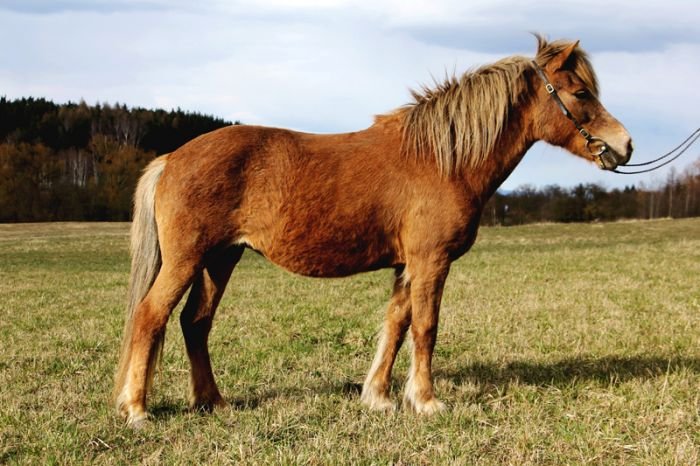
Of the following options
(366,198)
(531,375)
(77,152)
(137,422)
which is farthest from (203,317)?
(77,152)

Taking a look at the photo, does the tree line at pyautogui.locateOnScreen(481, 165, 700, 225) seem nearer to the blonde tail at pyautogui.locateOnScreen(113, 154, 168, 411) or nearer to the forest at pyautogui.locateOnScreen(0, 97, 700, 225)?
the forest at pyautogui.locateOnScreen(0, 97, 700, 225)

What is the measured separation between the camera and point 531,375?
19.5 ft

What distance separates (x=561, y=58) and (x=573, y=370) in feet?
9.69

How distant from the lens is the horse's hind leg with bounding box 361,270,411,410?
5.12m

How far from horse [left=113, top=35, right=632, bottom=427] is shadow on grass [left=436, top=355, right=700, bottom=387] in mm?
1184

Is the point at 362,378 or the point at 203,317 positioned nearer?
the point at 203,317

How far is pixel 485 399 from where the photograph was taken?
521 centimetres

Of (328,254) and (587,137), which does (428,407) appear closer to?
(328,254)

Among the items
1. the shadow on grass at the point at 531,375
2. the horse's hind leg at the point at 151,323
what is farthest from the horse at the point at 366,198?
the shadow on grass at the point at 531,375

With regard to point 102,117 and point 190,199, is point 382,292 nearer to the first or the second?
point 190,199

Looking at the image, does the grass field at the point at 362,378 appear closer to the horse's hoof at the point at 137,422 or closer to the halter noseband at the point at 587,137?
the horse's hoof at the point at 137,422

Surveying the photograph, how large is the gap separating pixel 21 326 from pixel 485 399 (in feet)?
22.8

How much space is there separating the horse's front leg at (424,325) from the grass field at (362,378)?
20 cm

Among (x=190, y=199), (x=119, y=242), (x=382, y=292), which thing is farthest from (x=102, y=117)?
(x=190, y=199)
